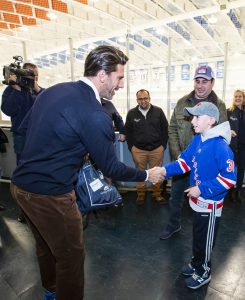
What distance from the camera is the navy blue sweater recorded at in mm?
1195

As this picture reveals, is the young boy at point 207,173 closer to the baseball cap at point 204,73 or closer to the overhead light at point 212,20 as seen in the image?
the baseball cap at point 204,73

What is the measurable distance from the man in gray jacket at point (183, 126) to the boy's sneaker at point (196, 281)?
680 millimetres

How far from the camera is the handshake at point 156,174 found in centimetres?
176

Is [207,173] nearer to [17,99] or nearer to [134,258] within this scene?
[134,258]

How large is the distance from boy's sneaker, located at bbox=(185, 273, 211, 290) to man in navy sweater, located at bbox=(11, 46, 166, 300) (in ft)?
3.23

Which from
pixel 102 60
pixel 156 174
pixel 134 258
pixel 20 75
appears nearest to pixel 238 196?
pixel 134 258

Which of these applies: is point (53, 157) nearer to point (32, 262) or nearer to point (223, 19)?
point (32, 262)

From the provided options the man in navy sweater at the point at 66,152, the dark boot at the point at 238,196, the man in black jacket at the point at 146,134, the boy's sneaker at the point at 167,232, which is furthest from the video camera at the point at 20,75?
the dark boot at the point at 238,196

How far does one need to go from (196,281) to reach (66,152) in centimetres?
152

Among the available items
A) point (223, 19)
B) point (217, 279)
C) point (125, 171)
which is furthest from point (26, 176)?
point (223, 19)

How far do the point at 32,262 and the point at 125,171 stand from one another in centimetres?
153

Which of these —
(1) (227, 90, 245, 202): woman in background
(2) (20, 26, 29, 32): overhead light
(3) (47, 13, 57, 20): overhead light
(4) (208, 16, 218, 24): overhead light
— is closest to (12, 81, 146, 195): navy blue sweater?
(1) (227, 90, 245, 202): woman in background

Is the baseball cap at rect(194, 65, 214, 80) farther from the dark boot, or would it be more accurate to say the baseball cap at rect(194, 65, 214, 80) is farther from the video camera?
the dark boot

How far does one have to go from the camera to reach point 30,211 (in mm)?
1352
